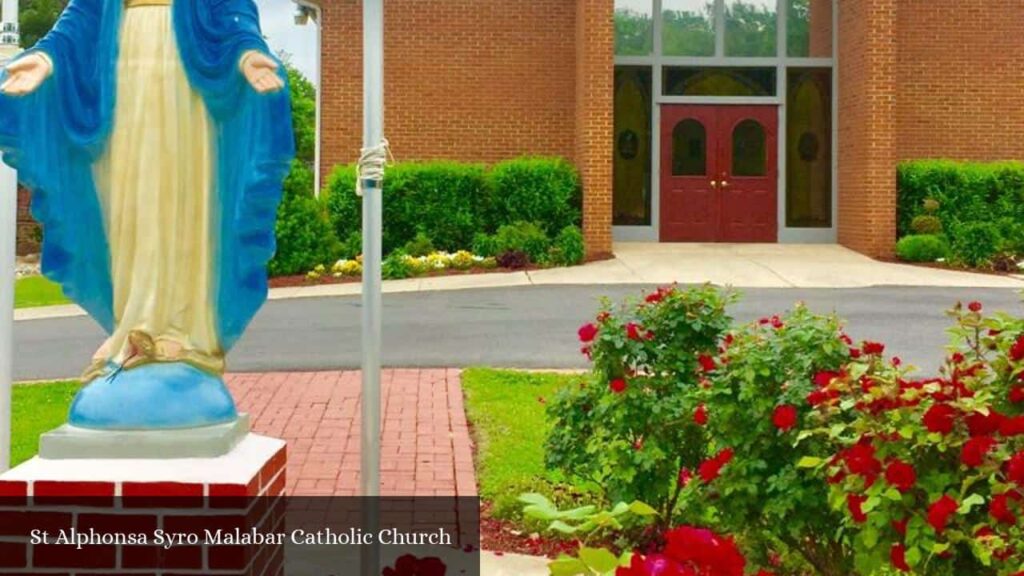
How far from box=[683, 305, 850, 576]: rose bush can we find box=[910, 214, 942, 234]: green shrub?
1701 cm

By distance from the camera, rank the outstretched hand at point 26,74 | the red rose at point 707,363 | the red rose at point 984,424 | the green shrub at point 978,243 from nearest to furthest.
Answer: the outstretched hand at point 26,74, the red rose at point 984,424, the red rose at point 707,363, the green shrub at point 978,243

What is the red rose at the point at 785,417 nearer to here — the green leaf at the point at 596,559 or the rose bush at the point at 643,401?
the rose bush at the point at 643,401

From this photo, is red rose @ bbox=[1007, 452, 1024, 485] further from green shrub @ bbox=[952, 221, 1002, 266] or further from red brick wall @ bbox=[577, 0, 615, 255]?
green shrub @ bbox=[952, 221, 1002, 266]

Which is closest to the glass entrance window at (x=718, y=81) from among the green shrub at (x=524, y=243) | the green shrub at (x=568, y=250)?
the green shrub at (x=568, y=250)

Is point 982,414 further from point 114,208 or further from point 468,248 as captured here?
point 468,248

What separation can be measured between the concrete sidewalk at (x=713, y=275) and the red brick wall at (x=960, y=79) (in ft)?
10.7

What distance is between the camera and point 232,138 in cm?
373

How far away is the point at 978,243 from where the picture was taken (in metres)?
20.3

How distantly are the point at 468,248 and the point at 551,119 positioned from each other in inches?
136

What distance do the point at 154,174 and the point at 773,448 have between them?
2.70 m

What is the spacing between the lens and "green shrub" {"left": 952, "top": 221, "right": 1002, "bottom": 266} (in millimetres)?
20297

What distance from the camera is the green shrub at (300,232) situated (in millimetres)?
19094

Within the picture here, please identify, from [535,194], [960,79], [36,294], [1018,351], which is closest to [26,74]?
[1018,351]

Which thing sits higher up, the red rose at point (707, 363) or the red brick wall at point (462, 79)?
the red brick wall at point (462, 79)
